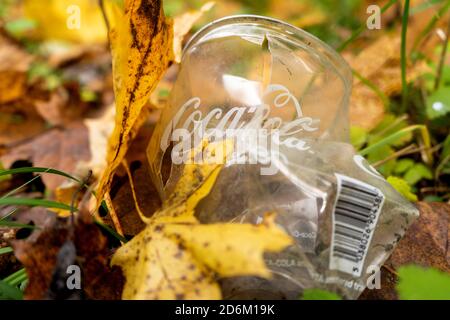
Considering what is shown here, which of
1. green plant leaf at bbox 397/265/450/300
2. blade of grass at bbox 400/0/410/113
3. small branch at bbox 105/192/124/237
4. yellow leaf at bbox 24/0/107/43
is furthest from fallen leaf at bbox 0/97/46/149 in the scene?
green plant leaf at bbox 397/265/450/300

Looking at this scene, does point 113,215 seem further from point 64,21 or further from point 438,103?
point 64,21

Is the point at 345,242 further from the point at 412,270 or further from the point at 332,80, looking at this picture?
the point at 332,80

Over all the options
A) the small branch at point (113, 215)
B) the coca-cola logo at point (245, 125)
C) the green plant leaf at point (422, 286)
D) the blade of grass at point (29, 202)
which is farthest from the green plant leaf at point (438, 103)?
the blade of grass at point (29, 202)

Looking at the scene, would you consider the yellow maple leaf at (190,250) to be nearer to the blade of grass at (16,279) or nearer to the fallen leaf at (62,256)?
the fallen leaf at (62,256)

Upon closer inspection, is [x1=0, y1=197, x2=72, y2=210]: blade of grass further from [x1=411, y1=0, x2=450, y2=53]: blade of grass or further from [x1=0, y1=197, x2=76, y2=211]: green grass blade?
[x1=411, y1=0, x2=450, y2=53]: blade of grass

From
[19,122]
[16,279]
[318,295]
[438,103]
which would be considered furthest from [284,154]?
[19,122]

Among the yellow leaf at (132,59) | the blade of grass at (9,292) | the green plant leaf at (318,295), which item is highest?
the yellow leaf at (132,59)
